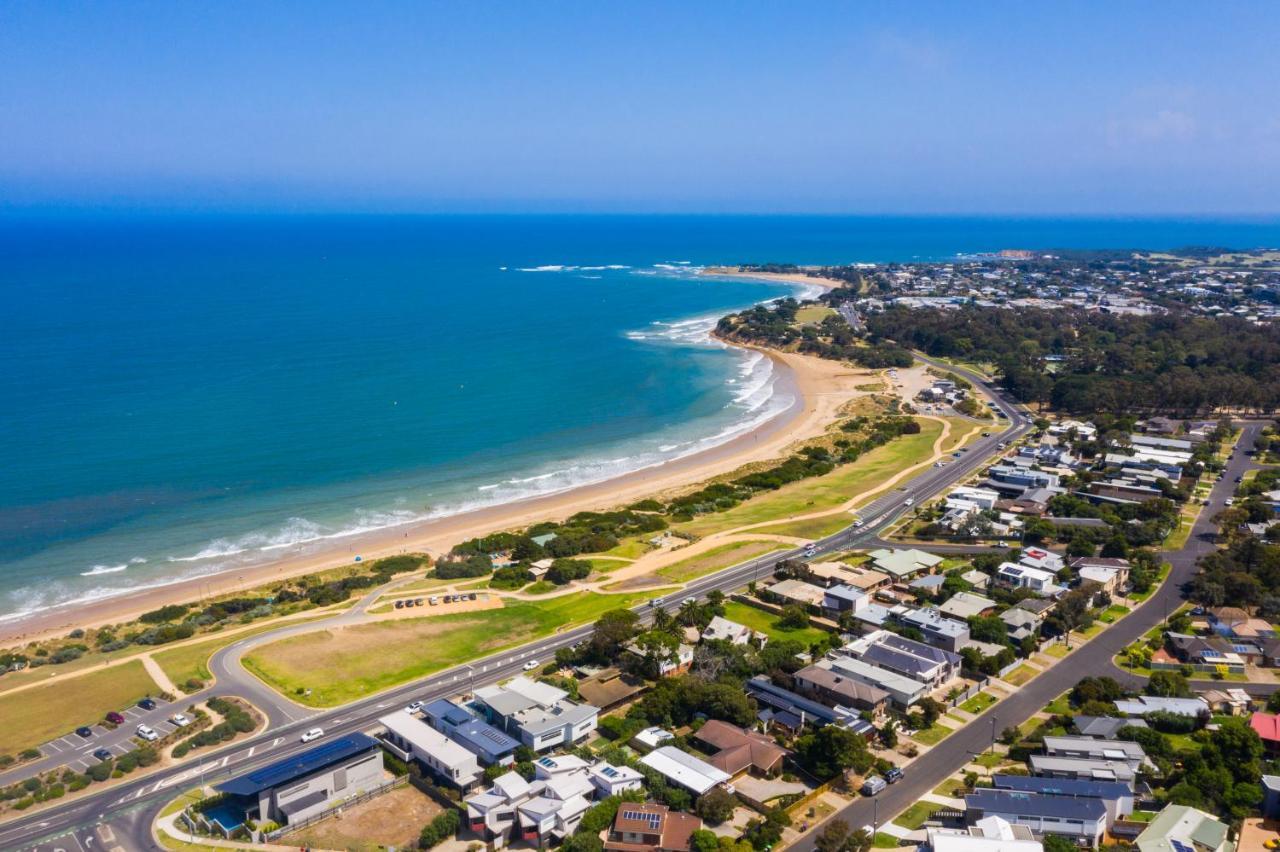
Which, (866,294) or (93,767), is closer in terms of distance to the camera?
(93,767)

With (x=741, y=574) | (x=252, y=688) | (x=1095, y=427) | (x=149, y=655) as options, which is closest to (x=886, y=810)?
(x=741, y=574)

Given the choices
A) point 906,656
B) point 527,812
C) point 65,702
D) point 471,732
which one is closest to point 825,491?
point 906,656

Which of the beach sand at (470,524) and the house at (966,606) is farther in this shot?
the beach sand at (470,524)

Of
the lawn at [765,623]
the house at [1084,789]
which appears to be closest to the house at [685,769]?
the house at [1084,789]

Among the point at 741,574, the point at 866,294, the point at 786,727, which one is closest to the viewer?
the point at 786,727

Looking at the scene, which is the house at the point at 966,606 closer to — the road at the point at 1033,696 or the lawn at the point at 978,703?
the road at the point at 1033,696

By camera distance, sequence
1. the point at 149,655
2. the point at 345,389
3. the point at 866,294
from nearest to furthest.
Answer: the point at 149,655 → the point at 345,389 → the point at 866,294

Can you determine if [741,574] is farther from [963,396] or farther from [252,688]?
[963,396]
